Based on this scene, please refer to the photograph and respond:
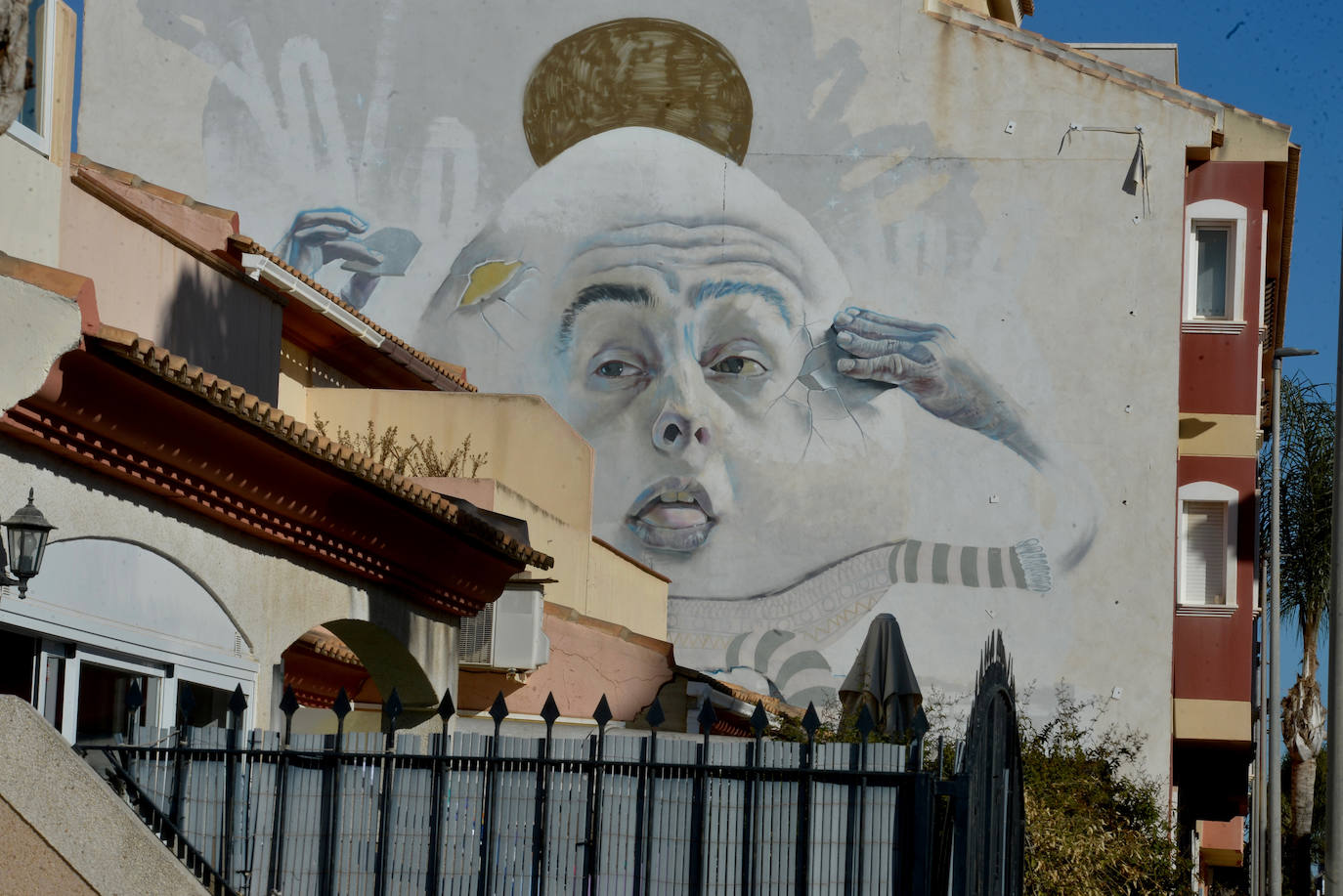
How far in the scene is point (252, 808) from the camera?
740cm

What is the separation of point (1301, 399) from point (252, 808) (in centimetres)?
3060

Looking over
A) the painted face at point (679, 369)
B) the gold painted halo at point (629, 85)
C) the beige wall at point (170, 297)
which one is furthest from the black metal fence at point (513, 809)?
the gold painted halo at point (629, 85)

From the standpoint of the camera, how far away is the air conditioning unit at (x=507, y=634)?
16.2 meters

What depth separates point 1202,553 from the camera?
26.9 meters

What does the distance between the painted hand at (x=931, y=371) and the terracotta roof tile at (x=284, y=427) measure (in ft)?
46.8

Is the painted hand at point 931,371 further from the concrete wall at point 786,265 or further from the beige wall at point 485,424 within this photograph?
the beige wall at point 485,424

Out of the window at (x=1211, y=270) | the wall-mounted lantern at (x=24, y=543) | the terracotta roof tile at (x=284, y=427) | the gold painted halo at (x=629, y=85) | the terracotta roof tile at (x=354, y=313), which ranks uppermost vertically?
the gold painted halo at (x=629, y=85)

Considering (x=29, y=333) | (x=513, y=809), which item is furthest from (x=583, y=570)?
(x=513, y=809)

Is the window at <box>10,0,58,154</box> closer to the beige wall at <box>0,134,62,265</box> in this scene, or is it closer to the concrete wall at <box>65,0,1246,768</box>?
the beige wall at <box>0,134,62,265</box>

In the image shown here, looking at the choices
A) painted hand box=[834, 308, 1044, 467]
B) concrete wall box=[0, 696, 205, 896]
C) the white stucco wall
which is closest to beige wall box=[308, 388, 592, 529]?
painted hand box=[834, 308, 1044, 467]

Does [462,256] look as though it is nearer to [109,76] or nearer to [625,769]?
[109,76]

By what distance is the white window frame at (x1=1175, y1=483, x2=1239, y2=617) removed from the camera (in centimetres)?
2636

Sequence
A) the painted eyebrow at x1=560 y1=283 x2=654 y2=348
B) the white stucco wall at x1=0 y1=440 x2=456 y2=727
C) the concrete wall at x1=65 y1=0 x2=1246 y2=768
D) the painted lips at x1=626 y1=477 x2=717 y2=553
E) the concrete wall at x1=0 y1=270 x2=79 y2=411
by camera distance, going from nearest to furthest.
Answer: the concrete wall at x1=0 y1=270 x2=79 y2=411
the white stucco wall at x1=0 y1=440 x2=456 y2=727
the concrete wall at x1=65 y1=0 x2=1246 y2=768
the painted lips at x1=626 y1=477 x2=717 y2=553
the painted eyebrow at x1=560 y1=283 x2=654 y2=348

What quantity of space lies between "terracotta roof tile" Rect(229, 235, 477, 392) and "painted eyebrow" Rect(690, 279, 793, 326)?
387 cm
